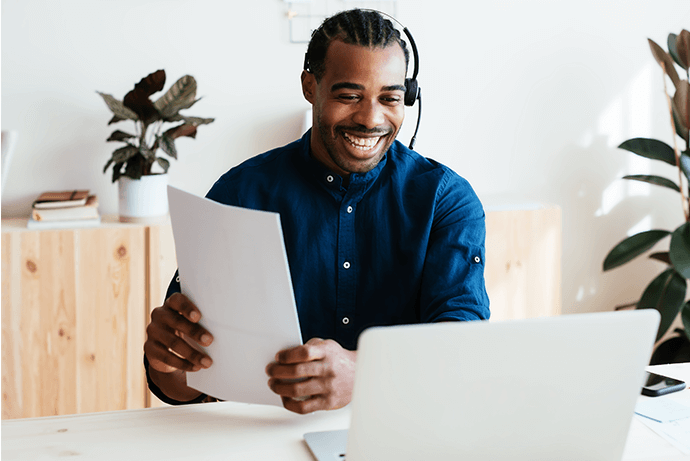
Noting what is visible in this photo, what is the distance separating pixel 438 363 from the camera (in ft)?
→ 2.19

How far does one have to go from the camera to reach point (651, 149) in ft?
8.82

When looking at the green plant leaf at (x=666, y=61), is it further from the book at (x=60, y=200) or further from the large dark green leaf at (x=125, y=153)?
the book at (x=60, y=200)

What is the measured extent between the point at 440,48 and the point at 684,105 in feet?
3.27

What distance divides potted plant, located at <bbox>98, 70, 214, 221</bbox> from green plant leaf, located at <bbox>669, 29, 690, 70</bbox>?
185cm

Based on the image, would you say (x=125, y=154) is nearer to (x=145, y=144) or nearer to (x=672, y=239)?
(x=145, y=144)

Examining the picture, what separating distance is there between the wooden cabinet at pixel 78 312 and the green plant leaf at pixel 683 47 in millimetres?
2089

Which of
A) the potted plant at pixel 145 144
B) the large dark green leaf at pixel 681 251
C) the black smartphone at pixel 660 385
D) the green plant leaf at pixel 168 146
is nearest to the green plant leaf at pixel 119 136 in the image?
the potted plant at pixel 145 144

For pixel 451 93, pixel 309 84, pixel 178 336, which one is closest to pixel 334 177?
pixel 309 84

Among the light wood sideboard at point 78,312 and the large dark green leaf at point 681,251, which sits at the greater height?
the large dark green leaf at point 681,251

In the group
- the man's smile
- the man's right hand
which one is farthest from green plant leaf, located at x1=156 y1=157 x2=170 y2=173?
the man's right hand

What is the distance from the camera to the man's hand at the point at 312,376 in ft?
3.05

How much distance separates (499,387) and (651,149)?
2337 millimetres

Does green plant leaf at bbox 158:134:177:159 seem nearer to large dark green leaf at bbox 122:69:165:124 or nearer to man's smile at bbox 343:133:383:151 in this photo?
large dark green leaf at bbox 122:69:165:124

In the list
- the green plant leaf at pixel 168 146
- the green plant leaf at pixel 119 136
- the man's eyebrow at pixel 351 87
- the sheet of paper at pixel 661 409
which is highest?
the man's eyebrow at pixel 351 87
